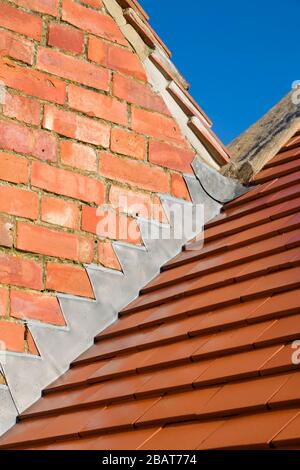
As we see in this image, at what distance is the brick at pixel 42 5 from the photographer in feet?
16.3

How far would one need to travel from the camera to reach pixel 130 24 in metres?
5.40

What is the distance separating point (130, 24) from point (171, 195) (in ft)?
3.51

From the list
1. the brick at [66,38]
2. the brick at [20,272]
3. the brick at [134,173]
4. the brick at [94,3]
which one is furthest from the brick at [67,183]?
the brick at [94,3]

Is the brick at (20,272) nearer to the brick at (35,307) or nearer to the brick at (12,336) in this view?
the brick at (35,307)

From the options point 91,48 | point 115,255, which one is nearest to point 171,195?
point 115,255

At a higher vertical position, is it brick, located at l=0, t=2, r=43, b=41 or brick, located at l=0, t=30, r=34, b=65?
brick, located at l=0, t=2, r=43, b=41

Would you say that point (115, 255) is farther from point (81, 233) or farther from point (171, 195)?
point (171, 195)

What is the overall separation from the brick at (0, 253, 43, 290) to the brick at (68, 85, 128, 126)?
0.97m

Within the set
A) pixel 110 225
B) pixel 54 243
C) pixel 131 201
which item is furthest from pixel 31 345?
pixel 131 201

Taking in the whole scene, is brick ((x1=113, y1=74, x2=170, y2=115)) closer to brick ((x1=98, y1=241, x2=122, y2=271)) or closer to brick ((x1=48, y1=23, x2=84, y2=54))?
brick ((x1=48, y1=23, x2=84, y2=54))

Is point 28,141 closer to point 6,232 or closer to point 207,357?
point 6,232

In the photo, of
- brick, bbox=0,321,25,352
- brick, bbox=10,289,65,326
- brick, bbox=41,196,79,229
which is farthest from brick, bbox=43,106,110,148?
brick, bbox=0,321,25,352

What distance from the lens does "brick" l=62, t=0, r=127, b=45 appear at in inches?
203
